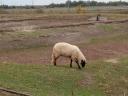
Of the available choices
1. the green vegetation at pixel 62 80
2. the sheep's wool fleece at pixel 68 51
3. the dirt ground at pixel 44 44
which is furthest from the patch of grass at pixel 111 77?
the dirt ground at pixel 44 44

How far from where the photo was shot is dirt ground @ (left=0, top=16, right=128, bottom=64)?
27.9m

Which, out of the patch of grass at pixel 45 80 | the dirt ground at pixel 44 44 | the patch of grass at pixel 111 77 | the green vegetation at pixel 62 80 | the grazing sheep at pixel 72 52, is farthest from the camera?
the dirt ground at pixel 44 44

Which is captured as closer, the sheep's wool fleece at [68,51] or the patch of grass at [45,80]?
the patch of grass at [45,80]

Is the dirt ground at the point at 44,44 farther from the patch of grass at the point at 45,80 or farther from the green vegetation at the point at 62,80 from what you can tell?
the patch of grass at the point at 45,80

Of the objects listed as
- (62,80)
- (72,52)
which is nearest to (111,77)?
(72,52)

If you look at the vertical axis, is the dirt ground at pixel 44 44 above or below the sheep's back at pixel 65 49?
below

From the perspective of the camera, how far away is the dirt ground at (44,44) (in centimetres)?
2794

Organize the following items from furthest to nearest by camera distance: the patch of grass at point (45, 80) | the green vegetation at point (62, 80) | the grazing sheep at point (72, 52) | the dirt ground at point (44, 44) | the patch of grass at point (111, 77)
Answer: the dirt ground at point (44, 44) → the grazing sheep at point (72, 52) → the patch of grass at point (111, 77) → the green vegetation at point (62, 80) → the patch of grass at point (45, 80)

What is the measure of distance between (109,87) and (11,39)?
1341 centimetres

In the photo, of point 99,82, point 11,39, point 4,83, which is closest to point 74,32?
point 11,39

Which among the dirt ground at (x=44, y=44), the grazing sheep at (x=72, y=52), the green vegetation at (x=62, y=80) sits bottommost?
the dirt ground at (x=44, y=44)

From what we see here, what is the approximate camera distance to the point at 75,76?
2025cm

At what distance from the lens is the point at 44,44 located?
3306 centimetres

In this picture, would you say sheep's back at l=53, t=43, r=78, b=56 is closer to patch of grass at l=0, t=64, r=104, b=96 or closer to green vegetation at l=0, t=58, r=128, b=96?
green vegetation at l=0, t=58, r=128, b=96
